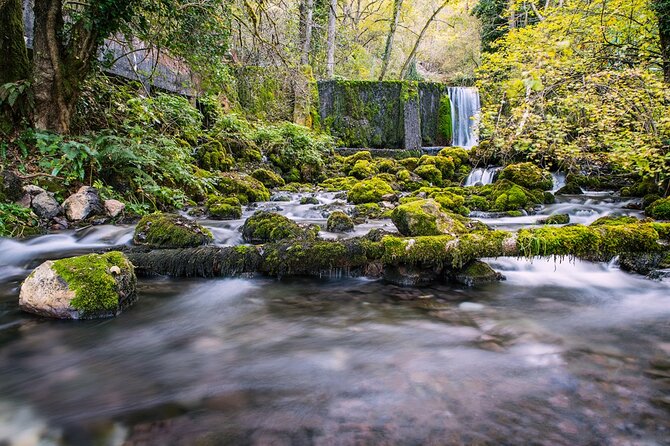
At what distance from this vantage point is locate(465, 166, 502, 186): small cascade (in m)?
12.9

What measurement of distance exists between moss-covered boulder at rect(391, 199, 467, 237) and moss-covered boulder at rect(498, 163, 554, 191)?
7238 mm

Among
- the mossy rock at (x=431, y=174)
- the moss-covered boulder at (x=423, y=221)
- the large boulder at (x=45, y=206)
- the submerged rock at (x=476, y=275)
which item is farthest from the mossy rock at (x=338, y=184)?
the submerged rock at (x=476, y=275)

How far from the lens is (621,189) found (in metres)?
10.7

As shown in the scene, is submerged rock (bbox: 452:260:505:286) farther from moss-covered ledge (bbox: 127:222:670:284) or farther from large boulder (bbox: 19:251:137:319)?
large boulder (bbox: 19:251:137:319)

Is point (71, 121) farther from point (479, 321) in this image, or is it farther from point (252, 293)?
point (479, 321)

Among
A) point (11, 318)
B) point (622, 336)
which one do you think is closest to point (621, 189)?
point (622, 336)

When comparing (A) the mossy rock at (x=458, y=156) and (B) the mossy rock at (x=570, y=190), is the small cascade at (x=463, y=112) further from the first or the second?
(B) the mossy rock at (x=570, y=190)

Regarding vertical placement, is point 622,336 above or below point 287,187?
below

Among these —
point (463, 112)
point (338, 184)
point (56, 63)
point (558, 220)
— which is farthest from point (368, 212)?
Answer: point (463, 112)

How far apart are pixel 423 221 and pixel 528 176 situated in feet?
26.5

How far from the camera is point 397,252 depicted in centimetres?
392

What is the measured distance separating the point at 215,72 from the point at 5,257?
16.5 feet

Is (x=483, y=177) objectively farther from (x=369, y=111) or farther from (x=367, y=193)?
(x=369, y=111)

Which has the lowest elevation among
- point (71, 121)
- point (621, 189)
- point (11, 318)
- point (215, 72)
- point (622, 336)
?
point (622, 336)
